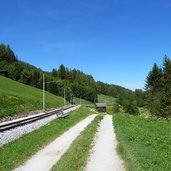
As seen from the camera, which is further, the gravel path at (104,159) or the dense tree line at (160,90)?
the dense tree line at (160,90)

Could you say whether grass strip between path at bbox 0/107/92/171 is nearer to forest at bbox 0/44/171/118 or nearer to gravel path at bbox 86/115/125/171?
gravel path at bbox 86/115/125/171

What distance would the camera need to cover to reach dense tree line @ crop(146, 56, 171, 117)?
6444cm

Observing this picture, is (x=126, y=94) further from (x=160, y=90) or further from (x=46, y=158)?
(x=46, y=158)

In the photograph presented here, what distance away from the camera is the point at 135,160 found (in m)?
13.6

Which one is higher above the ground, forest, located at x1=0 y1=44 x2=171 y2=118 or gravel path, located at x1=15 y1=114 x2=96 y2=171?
forest, located at x1=0 y1=44 x2=171 y2=118

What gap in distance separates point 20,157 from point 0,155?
1155 mm

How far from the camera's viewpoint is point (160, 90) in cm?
8088

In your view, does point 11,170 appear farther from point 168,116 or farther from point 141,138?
point 168,116

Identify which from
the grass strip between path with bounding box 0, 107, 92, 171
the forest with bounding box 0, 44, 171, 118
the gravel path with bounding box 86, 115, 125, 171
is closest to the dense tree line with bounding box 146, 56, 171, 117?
the forest with bounding box 0, 44, 171, 118

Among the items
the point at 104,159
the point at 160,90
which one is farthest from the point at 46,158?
the point at 160,90

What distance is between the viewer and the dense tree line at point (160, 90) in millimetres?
64438

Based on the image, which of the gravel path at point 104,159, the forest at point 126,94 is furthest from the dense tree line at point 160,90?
the gravel path at point 104,159

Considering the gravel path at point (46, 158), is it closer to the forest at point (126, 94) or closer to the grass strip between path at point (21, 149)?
the grass strip between path at point (21, 149)

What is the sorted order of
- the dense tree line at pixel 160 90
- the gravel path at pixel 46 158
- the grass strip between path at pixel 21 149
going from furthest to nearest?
1. the dense tree line at pixel 160 90
2. the grass strip between path at pixel 21 149
3. the gravel path at pixel 46 158
